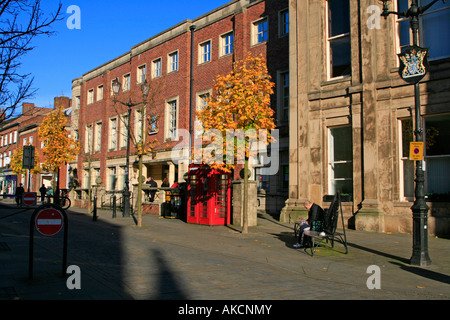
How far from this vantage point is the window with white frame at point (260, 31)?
22.5 m

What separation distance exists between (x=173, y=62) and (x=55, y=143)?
1091cm

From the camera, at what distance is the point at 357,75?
1566cm

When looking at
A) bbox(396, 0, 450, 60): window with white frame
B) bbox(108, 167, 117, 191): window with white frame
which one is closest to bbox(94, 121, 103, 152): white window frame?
bbox(108, 167, 117, 191): window with white frame

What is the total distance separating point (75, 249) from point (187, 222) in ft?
25.8

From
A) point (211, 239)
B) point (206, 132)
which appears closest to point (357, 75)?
point (206, 132)

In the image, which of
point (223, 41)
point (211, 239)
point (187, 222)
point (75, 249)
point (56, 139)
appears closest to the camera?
point (75, 249)

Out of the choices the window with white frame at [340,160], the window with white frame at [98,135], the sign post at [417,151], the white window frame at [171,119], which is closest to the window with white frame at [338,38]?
the window with white frame at [340,160]

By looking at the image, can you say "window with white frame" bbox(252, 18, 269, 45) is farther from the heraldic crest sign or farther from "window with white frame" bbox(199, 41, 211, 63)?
the heraldic crest sign

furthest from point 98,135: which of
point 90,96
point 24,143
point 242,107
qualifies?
point 24,143

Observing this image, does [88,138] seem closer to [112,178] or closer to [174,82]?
[112,178]

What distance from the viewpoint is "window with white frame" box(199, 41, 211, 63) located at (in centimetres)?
2662

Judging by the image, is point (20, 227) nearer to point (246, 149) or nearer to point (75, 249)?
point (75, 249)

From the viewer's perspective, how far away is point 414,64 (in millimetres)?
9727

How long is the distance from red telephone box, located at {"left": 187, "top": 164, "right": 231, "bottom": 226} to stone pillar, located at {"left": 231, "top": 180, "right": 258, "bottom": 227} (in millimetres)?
528
